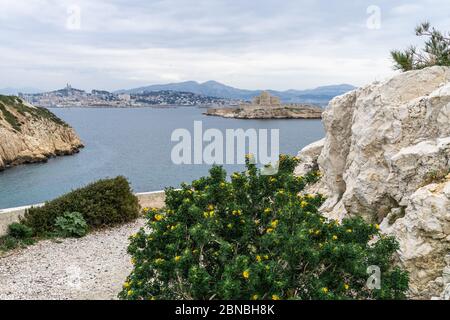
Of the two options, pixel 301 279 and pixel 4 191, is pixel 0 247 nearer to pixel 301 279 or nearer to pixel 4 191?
pixel 301 279

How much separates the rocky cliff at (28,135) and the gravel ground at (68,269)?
4271 cm

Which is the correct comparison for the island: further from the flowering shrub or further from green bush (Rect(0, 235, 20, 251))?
the flowering shrub

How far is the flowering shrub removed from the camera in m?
6.85

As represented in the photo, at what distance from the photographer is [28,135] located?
60.5m

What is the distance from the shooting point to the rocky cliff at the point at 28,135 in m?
55.8

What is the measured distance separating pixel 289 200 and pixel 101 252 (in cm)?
841

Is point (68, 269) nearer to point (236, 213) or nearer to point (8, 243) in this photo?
point (8, 243)

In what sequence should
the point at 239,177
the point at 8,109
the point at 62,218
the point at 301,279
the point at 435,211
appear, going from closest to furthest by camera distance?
1. the point at 301,279
2. the point at 435,211
3. the point at 239,177
4. the point at 62,218
5. the point at 8,109

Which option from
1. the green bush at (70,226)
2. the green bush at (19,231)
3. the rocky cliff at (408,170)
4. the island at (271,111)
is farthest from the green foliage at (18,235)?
the island at (271,111)

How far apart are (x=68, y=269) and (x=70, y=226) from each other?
3.45 meters

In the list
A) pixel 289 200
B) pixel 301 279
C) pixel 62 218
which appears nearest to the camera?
pixel 301 279

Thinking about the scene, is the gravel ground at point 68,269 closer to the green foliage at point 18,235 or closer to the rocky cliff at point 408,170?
the green foliage at point 18,235
